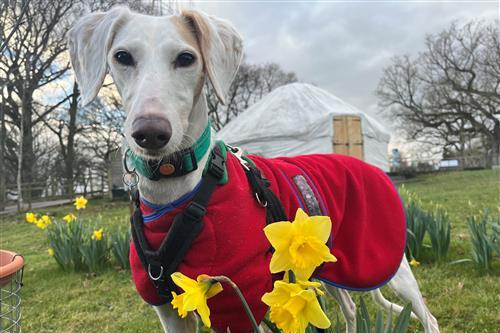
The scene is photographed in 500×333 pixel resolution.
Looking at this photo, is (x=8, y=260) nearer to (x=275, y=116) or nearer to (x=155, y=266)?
(x=155, y=266)

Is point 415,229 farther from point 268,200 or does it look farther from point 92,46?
point 92,46

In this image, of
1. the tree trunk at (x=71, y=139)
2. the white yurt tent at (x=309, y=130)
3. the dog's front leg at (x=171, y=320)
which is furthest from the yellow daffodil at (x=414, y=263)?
the tree trunk at (x=71, y=139)

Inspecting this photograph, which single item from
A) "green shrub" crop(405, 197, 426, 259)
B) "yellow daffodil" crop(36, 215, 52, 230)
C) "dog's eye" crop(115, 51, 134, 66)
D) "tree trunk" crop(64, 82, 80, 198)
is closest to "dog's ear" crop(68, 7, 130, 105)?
"dog's eye" crop(115, 51, 134, 66)

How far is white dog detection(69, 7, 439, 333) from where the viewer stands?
1135mm

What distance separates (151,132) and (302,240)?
1.91 feet

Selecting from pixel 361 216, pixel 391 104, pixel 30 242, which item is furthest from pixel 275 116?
pixel 391 104

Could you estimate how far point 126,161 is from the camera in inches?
57.5

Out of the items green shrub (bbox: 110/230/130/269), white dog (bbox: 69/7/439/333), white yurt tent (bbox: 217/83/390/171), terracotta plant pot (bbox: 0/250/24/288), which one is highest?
white yurt tent (bbox: 217/83/390/171)

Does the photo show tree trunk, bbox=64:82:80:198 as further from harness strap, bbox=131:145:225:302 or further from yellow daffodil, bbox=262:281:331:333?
yellow daffodil, bbox=262:281:331:333

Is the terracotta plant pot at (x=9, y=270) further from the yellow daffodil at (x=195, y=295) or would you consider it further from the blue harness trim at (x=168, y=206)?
the yellow daffodil at (x=195, y=295)

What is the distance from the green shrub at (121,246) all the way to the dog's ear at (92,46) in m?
2.51

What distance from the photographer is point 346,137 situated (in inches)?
472

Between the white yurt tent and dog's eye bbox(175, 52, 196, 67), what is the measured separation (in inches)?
410

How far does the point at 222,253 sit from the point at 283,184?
47 cm
